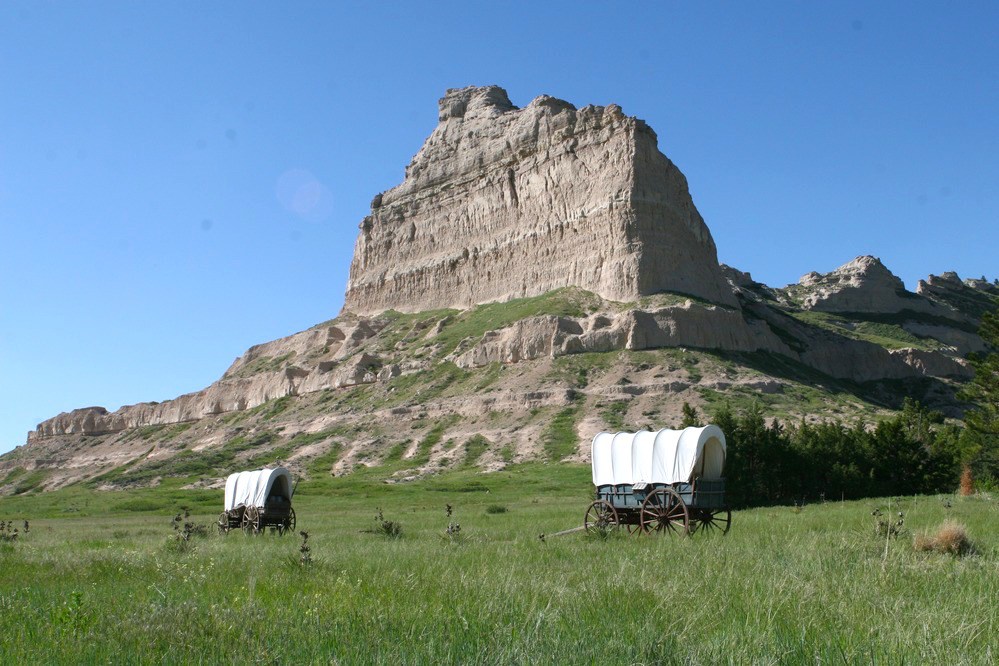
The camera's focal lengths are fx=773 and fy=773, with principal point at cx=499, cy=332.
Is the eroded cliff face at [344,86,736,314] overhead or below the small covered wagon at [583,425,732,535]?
overhead

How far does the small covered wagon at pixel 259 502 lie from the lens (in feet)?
79.1

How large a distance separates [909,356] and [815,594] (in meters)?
116

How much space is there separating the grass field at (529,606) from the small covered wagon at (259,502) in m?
11.7

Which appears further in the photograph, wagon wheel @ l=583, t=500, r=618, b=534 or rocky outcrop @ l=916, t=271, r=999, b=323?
rocky outcrop @ l=916, t=271, r=999, b=323

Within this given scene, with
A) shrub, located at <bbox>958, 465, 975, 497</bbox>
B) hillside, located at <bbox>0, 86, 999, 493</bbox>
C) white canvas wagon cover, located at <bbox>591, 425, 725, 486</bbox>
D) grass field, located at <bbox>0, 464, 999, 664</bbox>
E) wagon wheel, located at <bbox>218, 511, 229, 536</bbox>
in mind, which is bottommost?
wagon wheel, located at <bbox>218, 511, 229, 536</bbox>

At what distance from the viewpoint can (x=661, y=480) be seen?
664 inches

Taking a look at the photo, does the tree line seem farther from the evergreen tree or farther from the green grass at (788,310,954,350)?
the green grass at (788,310,954,350)

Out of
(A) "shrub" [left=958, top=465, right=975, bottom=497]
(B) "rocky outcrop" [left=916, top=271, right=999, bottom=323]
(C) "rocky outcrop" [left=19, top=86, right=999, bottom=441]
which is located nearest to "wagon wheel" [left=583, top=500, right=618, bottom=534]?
(A) "shrub" [left=958, top=465, right=975, bottom=497]

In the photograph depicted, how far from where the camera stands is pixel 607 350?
7488 centimetres

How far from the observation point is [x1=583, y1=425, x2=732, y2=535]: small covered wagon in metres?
16.4

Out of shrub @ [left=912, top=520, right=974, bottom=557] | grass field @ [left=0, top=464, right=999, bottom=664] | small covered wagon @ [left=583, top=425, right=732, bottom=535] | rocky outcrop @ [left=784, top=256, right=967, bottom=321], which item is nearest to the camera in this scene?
grass field @ [left=0, top=464, right=999, bottom=664]

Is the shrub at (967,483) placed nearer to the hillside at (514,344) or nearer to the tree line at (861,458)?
the tree line at (861,458)

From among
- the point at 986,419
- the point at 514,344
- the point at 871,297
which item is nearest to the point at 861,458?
the point at 986,419

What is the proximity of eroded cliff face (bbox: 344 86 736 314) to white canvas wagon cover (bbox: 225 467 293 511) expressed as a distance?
200 ft
